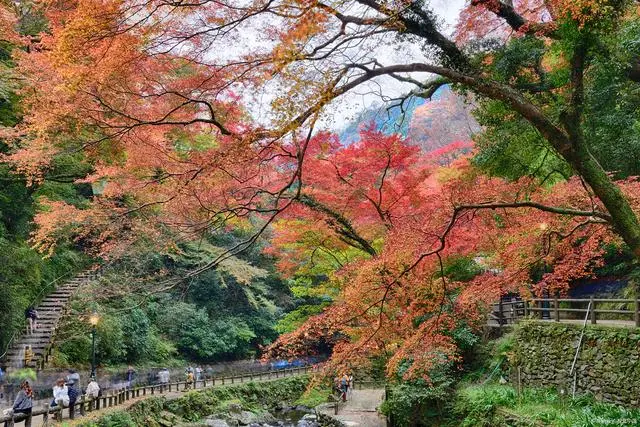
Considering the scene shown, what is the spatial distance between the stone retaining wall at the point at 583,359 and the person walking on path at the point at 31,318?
54.5 ft

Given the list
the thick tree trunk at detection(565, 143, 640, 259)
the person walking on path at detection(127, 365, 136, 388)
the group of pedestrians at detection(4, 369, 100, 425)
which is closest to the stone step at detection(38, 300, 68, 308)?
the person walking on path at detection(127, 365, 136, 388)

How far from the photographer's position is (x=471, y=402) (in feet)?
42.9

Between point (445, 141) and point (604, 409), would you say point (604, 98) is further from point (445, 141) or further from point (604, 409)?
point (445, 141)

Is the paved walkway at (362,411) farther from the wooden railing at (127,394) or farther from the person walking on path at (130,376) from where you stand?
the person walking on path at (130,376)

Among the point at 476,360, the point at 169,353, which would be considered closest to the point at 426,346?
the point at 476,360

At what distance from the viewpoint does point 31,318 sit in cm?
1906

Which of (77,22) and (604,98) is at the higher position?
(604,98)

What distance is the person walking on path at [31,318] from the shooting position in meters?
18.8

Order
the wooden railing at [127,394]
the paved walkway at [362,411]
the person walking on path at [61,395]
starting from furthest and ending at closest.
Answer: the paved walkway at [362,411], the person walking on path at [61,395], the wooden railing at [127,394]

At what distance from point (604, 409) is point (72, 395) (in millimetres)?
12638

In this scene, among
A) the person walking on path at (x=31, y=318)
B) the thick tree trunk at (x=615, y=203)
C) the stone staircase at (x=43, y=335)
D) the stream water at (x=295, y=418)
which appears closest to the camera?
the thick tree trunk at (x=615, y=203)

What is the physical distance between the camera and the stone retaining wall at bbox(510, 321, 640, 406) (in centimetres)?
1059

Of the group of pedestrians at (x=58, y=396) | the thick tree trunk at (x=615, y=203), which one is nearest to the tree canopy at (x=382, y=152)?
the thick tree trunk at (x=615, y=203)

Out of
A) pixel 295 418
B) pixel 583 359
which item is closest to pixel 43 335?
pixel 295 418
